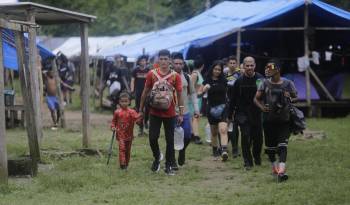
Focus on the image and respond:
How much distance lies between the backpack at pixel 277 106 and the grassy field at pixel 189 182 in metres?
0.83

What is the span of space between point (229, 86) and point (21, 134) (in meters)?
6.87

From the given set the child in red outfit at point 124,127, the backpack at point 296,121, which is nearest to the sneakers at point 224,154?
the child in red outfit at point 124,127

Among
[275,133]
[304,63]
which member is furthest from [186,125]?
Answer: [304,63]

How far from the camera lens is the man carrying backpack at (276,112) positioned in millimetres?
9336

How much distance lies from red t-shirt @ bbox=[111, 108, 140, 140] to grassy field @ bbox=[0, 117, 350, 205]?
532mm

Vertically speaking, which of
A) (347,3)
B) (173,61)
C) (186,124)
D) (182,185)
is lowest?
(182,185)

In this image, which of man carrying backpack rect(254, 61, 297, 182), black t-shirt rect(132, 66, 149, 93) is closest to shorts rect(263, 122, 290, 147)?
man carrying backpack rect(254, 61, 297, 182)

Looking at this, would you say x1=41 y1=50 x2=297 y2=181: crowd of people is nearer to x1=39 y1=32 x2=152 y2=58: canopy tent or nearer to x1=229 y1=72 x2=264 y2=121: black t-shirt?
x1=229 y1=72 x2=264 y2=121: black t-shirt

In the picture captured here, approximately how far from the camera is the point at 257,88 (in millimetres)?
10250

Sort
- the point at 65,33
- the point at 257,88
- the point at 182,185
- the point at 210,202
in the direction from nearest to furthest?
1. the point at 210,202
2. the point at 182,185
3. the point at 257,88
4. the point at 65,33

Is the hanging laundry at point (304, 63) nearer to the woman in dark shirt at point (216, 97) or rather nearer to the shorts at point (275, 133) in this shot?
the woman in dark shirt at point (216, 97)

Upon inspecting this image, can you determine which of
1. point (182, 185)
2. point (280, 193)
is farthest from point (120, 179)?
point (280, 193)

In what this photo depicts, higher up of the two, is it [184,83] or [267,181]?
[184,83]

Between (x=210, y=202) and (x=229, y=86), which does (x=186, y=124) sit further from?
(x=210, y=202)
